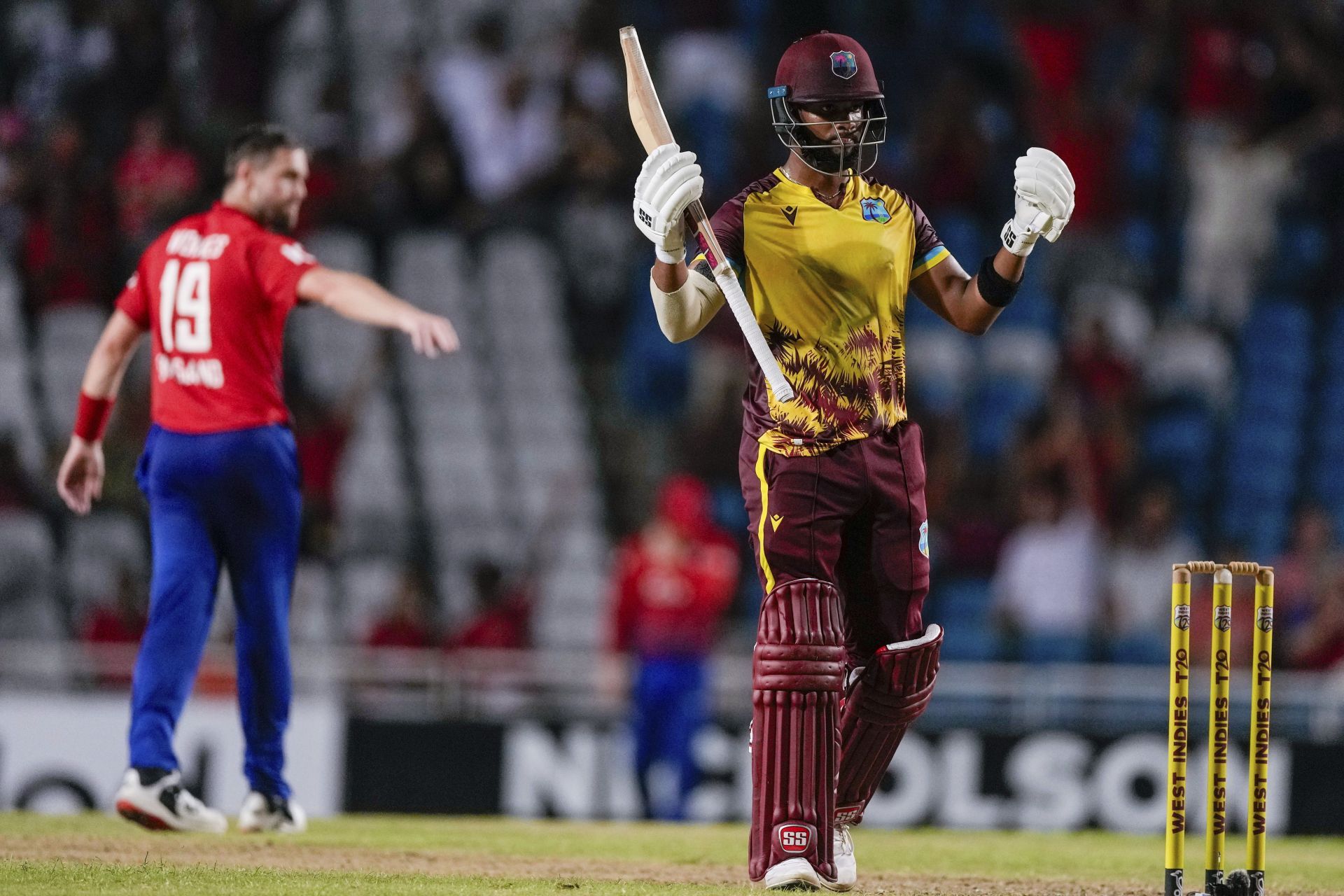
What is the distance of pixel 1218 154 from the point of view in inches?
576

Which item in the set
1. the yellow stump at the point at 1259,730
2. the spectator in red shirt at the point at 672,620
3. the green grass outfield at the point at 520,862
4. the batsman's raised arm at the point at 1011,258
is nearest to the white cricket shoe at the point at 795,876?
the green grass outfield at the point at 520,862

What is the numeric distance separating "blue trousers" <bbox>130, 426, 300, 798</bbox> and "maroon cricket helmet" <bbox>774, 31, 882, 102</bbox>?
90.3 inches

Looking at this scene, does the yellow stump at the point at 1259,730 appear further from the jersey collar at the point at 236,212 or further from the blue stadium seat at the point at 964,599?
the blue stadium seat at the point at 964,599

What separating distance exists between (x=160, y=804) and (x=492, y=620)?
5494 millimetres

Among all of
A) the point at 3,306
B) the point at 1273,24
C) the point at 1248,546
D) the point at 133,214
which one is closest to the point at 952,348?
the point at 1248,546

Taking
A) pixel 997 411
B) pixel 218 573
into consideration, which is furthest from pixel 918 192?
pixel 218 573

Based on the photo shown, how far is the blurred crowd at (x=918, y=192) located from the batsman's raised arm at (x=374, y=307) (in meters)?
6.38

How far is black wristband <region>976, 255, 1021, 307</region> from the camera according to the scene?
5359 mm

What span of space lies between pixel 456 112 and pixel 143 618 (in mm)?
4811

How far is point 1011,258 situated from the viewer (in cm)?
530

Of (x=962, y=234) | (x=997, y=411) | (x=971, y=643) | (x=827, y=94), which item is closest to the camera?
(x=827, y=94)

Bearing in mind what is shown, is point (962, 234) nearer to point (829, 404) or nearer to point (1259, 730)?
point (829, 404)

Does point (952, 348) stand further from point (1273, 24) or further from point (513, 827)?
point (513, 827)

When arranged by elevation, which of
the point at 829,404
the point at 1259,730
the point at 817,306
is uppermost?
the point at 817,306
